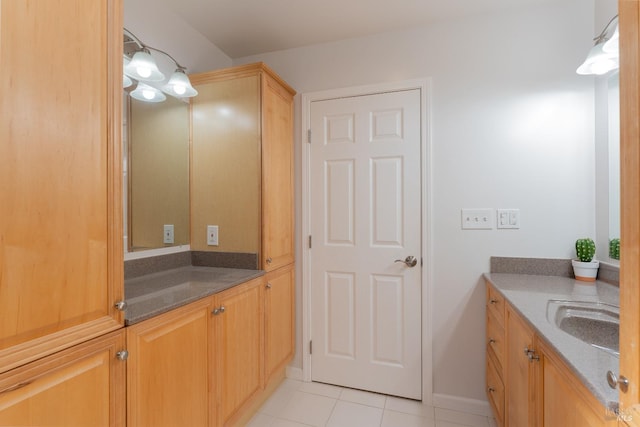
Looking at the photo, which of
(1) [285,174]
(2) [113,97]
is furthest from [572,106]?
(2) [113,97]

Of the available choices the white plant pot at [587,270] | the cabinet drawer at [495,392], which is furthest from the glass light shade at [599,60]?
the cabinet drawer at [495,392]

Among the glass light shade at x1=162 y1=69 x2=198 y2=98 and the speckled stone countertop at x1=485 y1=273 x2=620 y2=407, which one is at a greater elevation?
the glass light shade at x1=162 y1=69 x2=198 y2=98

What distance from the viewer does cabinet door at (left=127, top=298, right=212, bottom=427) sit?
1.02 metres

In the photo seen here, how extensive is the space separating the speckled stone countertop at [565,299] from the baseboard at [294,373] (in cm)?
156

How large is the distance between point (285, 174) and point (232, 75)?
0.74 meters

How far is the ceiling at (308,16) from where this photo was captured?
5.92ft

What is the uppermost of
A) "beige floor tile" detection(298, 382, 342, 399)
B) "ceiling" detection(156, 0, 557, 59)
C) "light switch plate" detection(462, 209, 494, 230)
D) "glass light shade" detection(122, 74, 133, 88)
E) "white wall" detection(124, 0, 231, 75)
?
"ceiling" detection(156, 0, 557, 59)

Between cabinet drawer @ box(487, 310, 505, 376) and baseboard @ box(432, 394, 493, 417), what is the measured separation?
1.24ft

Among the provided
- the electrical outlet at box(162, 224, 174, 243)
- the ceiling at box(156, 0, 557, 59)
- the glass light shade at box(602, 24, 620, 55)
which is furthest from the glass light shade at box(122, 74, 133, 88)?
the glass light shade at box(602, 24, 620, 55)

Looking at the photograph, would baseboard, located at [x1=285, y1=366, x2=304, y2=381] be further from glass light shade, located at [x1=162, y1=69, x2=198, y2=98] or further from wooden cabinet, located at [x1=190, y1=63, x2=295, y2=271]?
glass light shade, located at [x1=162, y1=69, x2=198, y2=98]

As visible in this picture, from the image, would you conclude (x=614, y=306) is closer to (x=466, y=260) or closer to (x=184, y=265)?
(x=466, y=260)

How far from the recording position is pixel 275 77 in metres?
1.97

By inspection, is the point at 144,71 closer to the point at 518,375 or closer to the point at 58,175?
the point at 58,175

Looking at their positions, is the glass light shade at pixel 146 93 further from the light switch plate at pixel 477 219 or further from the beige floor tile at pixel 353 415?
the beige floor tile at pixel 353 415
